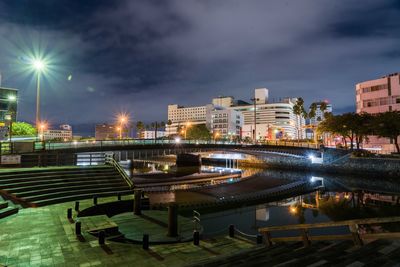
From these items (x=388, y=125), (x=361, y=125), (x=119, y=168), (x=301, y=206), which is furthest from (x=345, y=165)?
(x=119, y=168)

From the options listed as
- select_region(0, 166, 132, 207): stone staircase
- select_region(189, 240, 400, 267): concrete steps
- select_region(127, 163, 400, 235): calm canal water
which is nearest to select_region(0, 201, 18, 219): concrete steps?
select_region(0, 166, 132, 207): stone staircase

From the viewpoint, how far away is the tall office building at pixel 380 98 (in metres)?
77.4

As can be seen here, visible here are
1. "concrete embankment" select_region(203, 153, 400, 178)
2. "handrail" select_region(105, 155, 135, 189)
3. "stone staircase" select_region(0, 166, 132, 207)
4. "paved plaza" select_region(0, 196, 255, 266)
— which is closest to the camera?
"paved plaza" select_region(0, 196, 255, 266)

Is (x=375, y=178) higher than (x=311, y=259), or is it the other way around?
(x=311, y=259)

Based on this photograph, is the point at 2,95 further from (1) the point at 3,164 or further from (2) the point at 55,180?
(2) the point at 55,180

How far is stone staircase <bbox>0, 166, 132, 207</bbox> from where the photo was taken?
19.9 m

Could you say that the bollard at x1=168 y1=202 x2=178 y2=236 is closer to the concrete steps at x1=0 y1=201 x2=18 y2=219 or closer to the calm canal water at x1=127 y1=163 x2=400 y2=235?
the calm canal water at x1=127 y1=163 x2=400 y2=235

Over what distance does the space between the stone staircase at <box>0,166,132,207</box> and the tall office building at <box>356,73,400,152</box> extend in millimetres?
82467

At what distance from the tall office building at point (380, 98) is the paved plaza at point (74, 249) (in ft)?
→ 276

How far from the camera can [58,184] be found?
76.4ft

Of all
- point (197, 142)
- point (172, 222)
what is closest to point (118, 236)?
point (172, 222)

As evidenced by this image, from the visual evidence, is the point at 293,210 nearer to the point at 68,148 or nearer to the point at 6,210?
the point at 6,210

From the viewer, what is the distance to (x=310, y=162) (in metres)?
66.9

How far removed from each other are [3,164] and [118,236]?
21.1 meters
